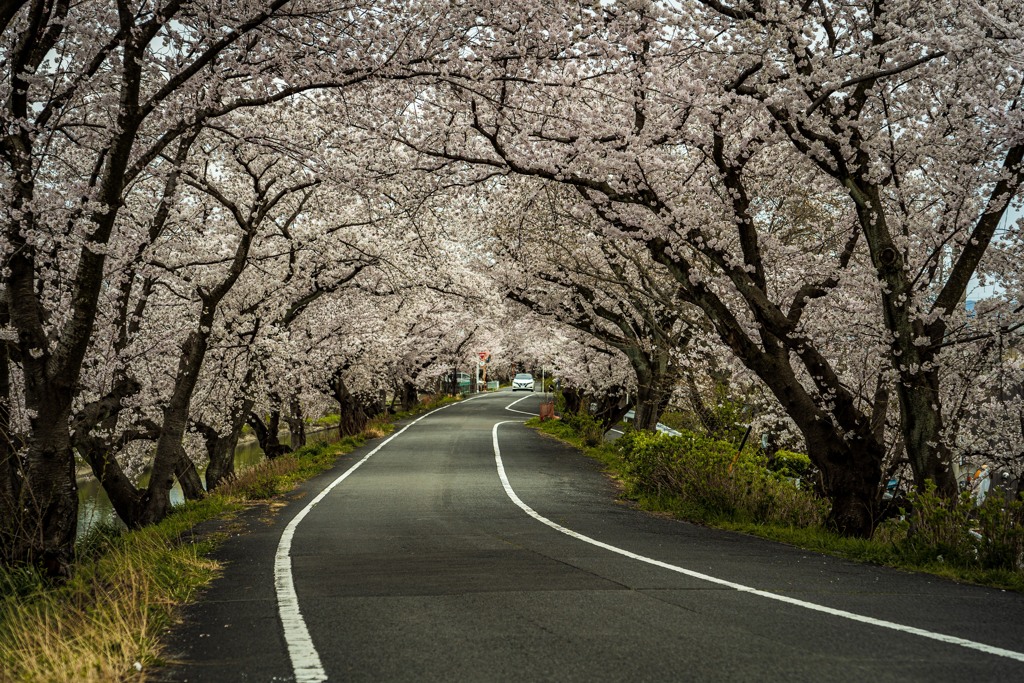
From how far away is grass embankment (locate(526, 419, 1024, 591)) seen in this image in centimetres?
890

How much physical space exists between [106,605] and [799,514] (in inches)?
382

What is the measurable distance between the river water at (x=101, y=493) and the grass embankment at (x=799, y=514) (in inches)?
448

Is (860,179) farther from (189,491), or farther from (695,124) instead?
(189,491)

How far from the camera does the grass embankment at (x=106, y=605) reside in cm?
537

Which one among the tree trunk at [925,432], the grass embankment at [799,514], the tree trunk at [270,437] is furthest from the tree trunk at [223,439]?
the tree trunk at [925,432]

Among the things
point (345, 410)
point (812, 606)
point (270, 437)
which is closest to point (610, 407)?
point (345, 410)

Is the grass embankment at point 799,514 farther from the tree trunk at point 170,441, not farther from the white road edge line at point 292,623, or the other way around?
the tree trunk at point 170,441

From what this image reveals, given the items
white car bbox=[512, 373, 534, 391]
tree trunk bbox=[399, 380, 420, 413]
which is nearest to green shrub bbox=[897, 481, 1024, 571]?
tree trunk bbox=[399, 380, 420, 413]

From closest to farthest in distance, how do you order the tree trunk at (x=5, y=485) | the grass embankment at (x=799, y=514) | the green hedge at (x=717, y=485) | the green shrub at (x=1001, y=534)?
1. the green shrub at (x=1001, y=534)
2. the grass embankment at (x=799, y=514)
3. the tree trunk at (x=5, y=485)
4. the green hedge at (x=717, y=485)

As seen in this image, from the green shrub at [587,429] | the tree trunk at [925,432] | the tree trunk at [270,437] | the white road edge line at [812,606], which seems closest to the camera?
the white road edge line at [812,606]

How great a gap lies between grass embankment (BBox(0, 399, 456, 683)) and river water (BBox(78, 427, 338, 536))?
7.41m

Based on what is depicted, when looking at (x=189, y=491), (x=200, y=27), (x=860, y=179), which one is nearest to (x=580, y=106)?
(x=860, y=179)

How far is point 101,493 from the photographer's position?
108 ft

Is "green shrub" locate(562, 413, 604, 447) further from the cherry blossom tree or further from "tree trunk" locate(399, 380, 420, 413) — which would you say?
"tree trunk" locate(399, 380, 420, 413)
